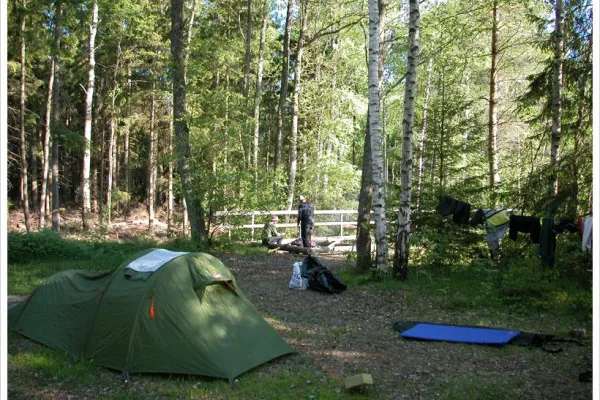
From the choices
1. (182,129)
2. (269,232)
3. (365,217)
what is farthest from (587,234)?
(269,232)

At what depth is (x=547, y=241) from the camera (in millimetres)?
7820

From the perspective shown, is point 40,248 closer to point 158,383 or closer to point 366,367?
point 158,383

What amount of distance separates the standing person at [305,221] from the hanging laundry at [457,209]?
6.07 m

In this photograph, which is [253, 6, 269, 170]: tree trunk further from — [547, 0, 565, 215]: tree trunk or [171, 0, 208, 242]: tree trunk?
[547, 0, 565, 215]: tree trunk

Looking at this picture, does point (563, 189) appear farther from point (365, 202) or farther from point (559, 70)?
point (365, 202)

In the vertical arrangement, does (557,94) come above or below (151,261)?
above

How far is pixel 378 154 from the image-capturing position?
1006cm

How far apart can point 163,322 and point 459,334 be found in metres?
3.90

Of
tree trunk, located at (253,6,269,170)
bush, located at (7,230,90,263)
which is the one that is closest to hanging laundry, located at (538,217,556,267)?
bush, located at (7,230,90,263)

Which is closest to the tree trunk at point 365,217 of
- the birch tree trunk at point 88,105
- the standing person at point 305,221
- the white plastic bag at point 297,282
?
the white plastic bag at point 297,282

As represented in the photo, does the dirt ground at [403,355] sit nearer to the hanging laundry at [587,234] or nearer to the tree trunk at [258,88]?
the hanging laundry at [587,234]

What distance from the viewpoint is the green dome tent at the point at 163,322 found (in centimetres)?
560

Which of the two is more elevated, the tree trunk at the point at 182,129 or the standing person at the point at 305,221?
the tree trunk at the point at 182,129

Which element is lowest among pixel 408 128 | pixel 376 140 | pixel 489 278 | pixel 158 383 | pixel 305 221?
pixel 158 383
